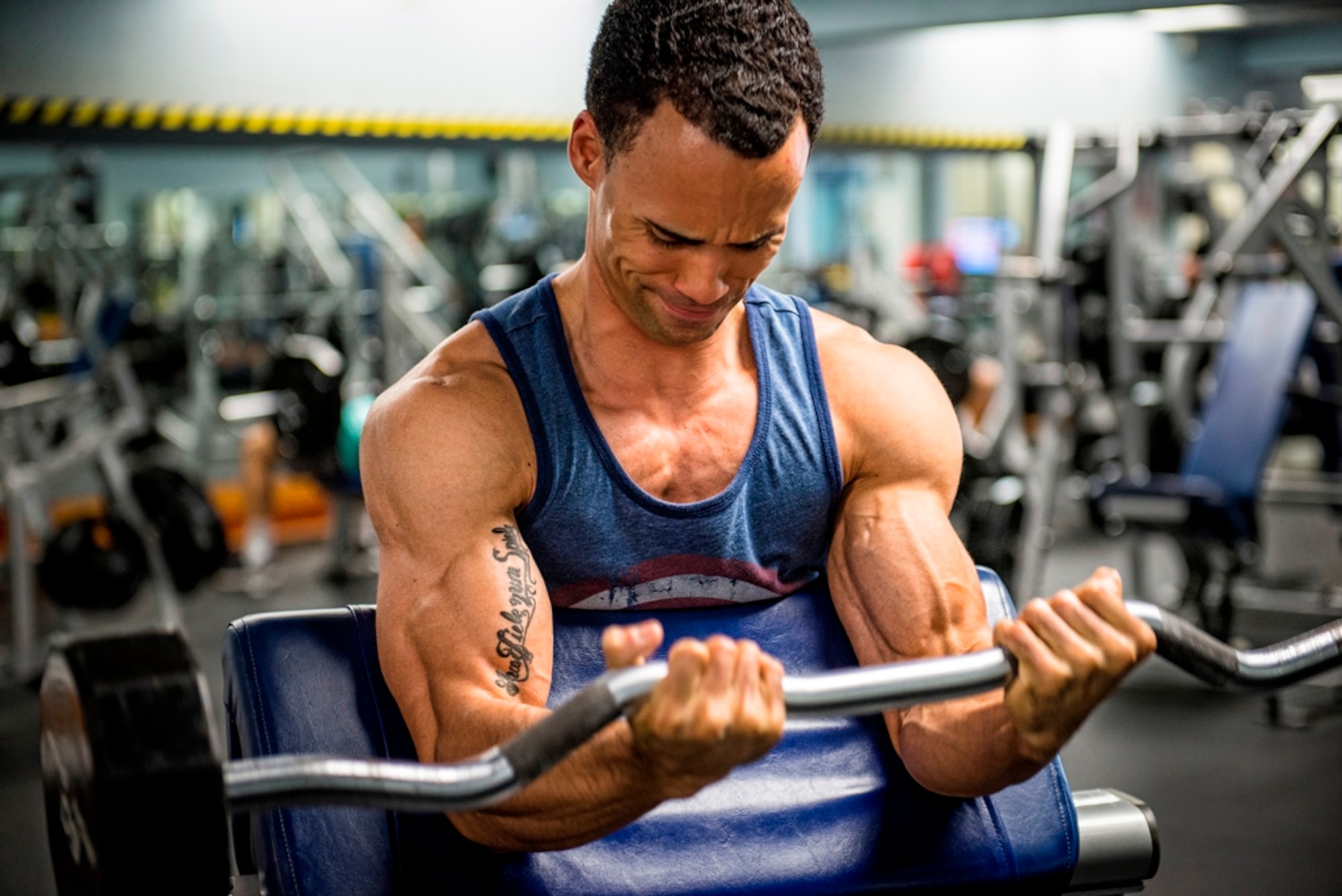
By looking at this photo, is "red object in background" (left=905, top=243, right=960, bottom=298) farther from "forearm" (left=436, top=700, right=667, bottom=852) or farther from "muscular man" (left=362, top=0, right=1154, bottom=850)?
"forearm" (left=436, top=700, right=667, bottom=852)

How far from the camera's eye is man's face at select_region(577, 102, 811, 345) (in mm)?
1355

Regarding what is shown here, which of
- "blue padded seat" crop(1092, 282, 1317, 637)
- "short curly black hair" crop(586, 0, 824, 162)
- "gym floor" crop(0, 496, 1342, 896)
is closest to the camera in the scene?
"short curly black hair" crop(586, 0, 824, 162)

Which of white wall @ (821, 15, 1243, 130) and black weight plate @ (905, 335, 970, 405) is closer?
black weight plate @ (905, 335, 970, 405)

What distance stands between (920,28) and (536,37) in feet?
5.25

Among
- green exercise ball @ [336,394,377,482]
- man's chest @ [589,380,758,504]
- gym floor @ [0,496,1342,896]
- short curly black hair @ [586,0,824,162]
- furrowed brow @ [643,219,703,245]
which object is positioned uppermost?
short curly black hair @ [586,0,824,162]

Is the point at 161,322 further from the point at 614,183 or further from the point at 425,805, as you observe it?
the point at 425,805

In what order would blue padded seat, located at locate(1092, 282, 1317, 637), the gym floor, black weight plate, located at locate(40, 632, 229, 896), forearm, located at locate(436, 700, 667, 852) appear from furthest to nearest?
1. blue padded seat, located at locate(1092, 282, 1317, 637)
2. the gym floor
3. forearm, located at locate(436, 700, 667, 852)
4. black weight plate, located at locate(40, 632, 229, 896)

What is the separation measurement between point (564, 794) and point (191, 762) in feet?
1.47

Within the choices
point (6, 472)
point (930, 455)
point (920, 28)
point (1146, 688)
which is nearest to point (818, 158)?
point (920, 28)

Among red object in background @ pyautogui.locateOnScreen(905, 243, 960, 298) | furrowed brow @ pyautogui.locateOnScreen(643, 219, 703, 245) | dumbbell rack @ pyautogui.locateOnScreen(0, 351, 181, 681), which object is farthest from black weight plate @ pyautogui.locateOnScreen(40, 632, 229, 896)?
red object in background @ pyautogui.locateOnScreen(905, 243, 960, 298)

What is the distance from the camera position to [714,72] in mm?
1365

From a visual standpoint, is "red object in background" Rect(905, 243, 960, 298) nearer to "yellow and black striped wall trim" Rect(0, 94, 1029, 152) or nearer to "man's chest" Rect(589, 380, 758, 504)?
"yellow and black striped wall trim" Rect(0, 94, 1029, 152)

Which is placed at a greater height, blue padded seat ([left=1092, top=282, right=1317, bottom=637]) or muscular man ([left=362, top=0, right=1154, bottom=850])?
muscular man ([left=362, top=0, right=1154, bottom=850])

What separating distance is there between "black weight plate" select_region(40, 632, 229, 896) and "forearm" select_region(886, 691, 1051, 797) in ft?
2.54
